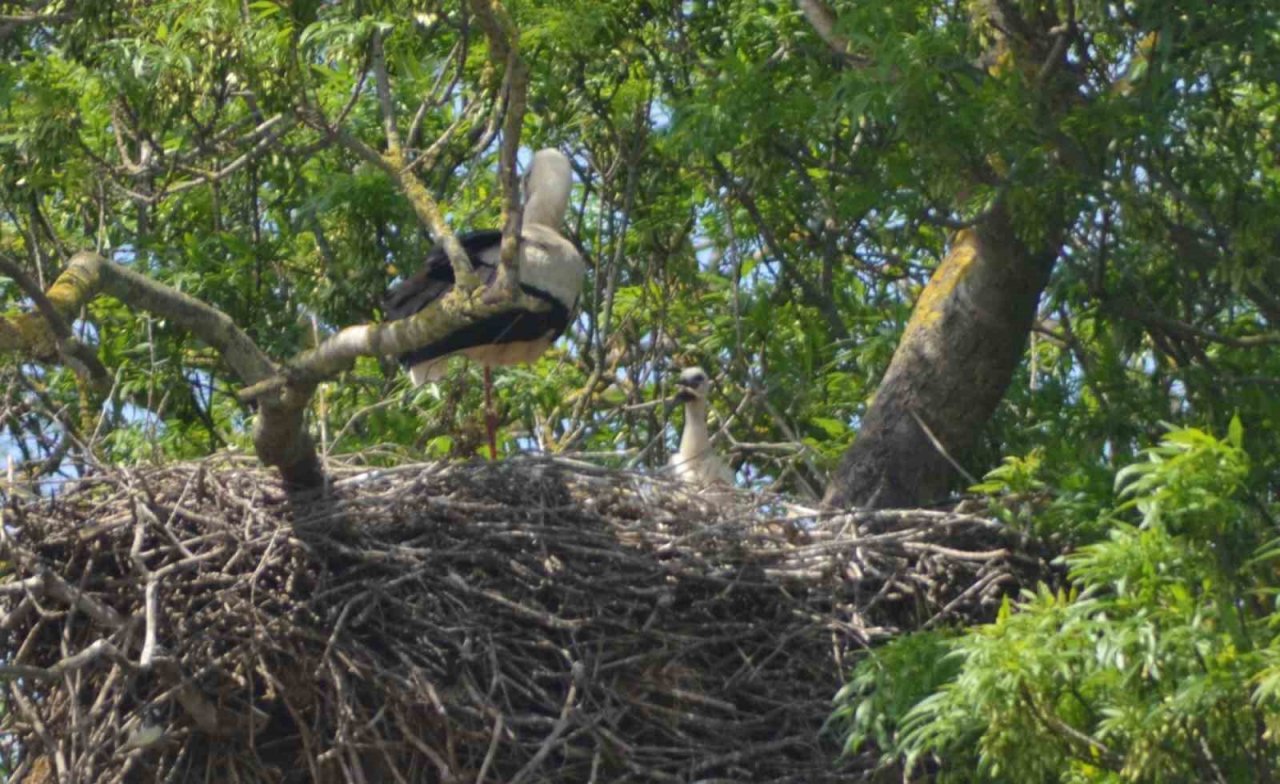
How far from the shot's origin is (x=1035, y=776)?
6.14 m

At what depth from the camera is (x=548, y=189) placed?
399 inches

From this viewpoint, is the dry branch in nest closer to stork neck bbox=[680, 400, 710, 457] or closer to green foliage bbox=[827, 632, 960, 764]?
green foliage bbox=[827, 632, 960, 764]

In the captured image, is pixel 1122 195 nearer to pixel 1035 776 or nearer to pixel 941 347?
pixel 941 347

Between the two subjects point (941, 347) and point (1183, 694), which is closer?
point (1183, 694)

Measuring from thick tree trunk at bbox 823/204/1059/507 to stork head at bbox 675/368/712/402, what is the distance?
1130 mm

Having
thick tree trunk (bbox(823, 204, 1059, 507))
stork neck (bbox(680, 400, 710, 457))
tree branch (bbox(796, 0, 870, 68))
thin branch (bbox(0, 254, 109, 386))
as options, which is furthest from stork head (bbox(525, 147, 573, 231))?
thin branch (bbox(0, 254, 109, 386))

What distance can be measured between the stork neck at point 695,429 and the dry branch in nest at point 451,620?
158 centimetres

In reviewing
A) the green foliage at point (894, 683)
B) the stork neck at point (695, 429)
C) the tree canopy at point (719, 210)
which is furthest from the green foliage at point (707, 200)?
the green foliage at point (894, 683)

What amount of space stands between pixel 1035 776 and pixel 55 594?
294cm

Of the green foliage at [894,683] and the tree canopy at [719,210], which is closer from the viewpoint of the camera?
the green foliage at [894,683]

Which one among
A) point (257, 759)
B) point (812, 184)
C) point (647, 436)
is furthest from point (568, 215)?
point (257, 759)

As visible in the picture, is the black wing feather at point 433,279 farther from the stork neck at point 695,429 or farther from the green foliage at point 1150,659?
the green foliage at point 1150,659

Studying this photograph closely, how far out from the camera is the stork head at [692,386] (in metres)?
10.0

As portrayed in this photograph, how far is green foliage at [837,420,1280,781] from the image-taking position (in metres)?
5.89
